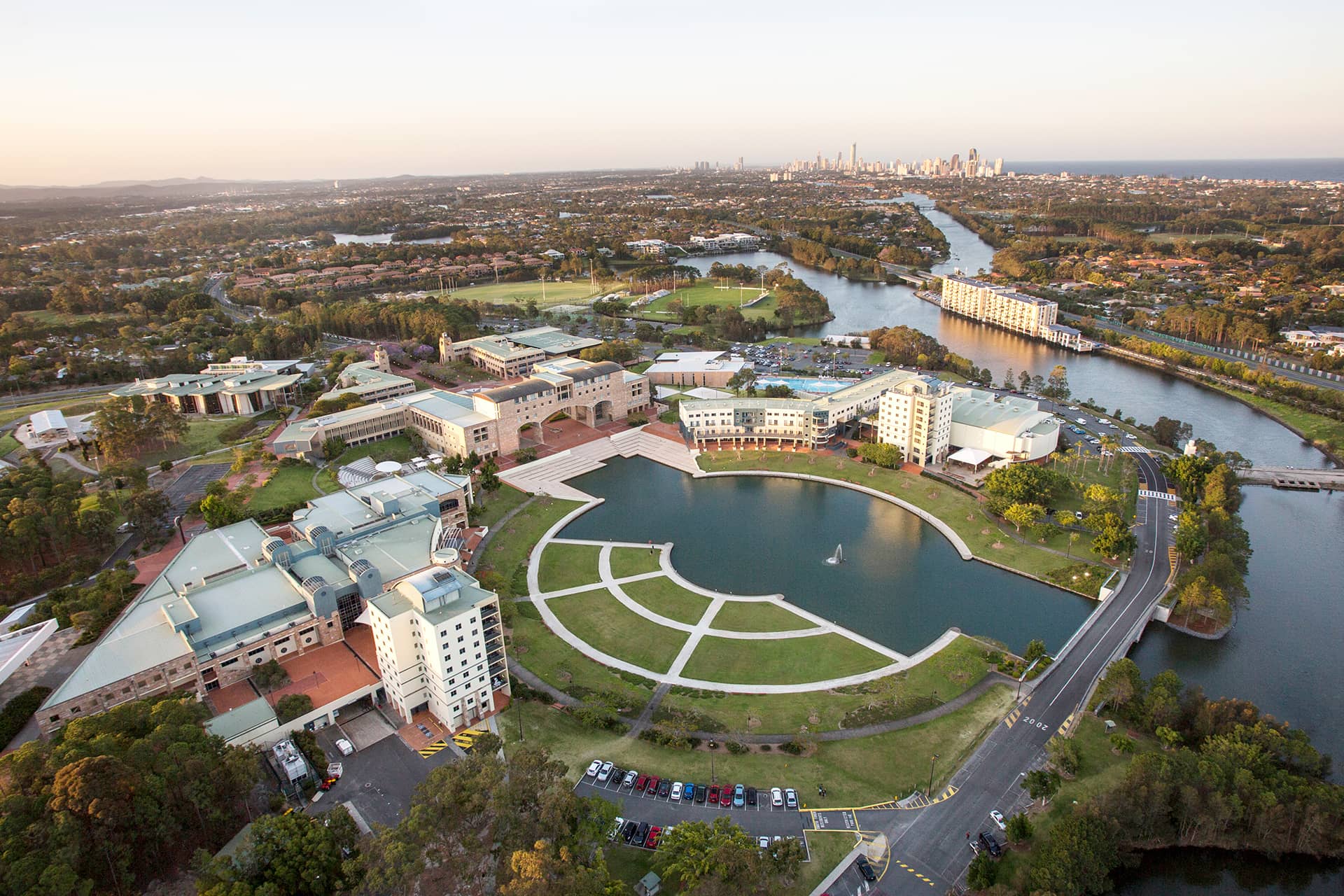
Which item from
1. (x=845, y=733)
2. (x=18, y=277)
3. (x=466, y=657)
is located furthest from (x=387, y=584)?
(x=18, y=277)

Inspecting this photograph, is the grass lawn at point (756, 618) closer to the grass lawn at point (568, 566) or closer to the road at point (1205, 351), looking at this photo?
the grass lawn at point (568, 566)

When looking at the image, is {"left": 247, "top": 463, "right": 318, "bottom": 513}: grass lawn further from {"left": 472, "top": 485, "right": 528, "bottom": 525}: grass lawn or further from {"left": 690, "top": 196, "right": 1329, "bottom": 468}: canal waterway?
{"left": 690, "top": 196, "right": 1329, "bottom": 468}: canal waterway

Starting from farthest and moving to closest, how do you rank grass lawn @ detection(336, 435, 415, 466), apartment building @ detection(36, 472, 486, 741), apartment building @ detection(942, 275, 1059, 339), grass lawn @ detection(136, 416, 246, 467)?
1. apartment building @ detection(942, 275, 1059, 339)
2. grass lawn @ detection(136, 416, 246, 467)
3. grass lawn @ detection(336, 435, 415, 466)
4. apartment building @ detection(36, 472, 486, 741)

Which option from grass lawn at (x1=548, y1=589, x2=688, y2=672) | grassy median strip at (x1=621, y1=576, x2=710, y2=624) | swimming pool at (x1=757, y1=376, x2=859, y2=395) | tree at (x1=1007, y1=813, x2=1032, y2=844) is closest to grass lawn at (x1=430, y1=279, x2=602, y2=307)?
swimming pool at (x1=757, y1=376, x2=859, y2=395)

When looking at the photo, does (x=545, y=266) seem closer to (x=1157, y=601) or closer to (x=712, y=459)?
(x=712, y=459)

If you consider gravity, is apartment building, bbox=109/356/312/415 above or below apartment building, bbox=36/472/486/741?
above
